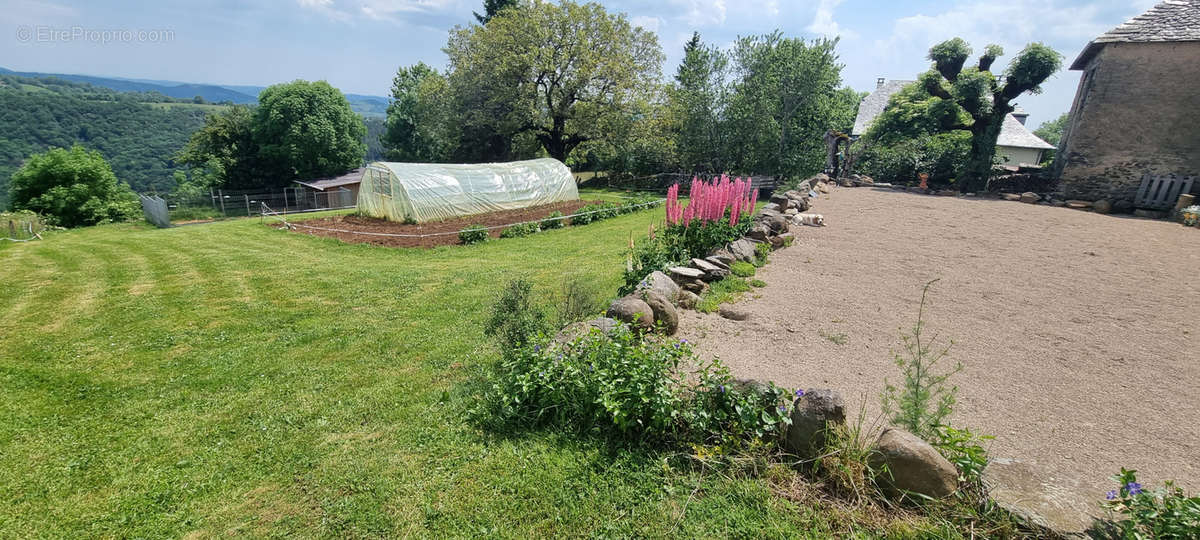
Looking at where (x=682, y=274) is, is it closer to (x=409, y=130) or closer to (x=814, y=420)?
(x=814, y=420)

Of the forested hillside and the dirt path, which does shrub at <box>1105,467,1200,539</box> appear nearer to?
the dirt path

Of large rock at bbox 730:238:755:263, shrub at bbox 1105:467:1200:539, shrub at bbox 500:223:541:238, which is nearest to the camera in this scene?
shrub at bbox 1105:467:1200:539

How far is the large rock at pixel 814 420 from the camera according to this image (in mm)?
2775

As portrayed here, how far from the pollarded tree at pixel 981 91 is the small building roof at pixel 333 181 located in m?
32.9

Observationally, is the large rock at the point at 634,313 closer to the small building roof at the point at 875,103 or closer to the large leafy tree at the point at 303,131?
the small building roof at the point at 875,103

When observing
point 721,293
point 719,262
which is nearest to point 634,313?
point 721,293

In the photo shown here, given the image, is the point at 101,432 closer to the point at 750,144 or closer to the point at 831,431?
the point at 831,431

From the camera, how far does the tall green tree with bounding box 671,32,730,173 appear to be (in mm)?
20750

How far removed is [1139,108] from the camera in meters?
14.5

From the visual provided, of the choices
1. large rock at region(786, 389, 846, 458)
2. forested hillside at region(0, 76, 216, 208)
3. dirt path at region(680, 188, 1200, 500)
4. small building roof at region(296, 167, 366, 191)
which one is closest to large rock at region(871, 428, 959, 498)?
large rock at region(786, 389, 846, 458)

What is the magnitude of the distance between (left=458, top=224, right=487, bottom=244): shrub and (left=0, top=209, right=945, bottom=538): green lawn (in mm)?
5295

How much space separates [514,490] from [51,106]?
366ft

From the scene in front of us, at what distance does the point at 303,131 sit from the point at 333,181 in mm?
3998

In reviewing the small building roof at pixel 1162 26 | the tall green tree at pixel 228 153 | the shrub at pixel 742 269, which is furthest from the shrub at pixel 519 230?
the tall green tree at pixel 228 153
